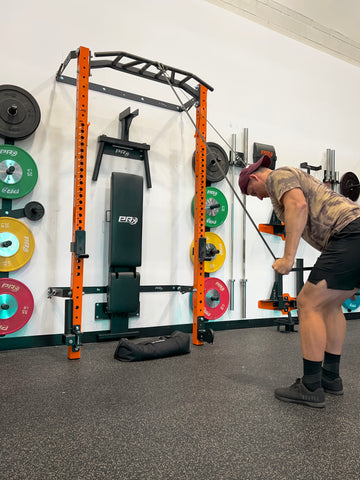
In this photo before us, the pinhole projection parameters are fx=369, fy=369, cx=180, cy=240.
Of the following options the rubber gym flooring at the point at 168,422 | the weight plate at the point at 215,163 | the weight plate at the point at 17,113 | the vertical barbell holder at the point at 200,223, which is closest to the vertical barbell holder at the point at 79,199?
the rubber gym flooring at the point at 168,422

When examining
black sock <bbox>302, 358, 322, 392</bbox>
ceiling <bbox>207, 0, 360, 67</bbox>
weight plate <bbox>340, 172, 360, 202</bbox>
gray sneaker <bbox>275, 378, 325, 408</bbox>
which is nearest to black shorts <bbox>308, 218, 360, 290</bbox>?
black sock <bbox>302, 358, 322, 392</bbox>

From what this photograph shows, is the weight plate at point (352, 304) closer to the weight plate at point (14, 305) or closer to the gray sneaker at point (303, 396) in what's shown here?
the gray sneaker at point (303, 396)

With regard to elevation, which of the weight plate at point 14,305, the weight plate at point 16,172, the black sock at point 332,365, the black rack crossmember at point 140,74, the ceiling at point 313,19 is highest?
the ceiling at point 313,19

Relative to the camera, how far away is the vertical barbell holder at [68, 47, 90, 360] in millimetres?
2379

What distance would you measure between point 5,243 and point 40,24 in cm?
172

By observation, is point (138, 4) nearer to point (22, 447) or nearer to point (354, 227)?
point (354, 227)

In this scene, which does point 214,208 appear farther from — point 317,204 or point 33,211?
point 317,204

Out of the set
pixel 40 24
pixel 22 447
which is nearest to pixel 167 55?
pixel 40 24

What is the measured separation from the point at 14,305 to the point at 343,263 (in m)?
2.13

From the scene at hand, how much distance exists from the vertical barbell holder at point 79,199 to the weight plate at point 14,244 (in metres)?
0.48

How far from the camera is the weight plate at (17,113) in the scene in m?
2.60

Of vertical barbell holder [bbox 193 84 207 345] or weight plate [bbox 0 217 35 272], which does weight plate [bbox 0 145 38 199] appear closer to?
weight plate [bbox 0 217 35 272]

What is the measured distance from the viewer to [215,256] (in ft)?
11.4

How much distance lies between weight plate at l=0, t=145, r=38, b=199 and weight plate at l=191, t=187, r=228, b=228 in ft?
4.76
